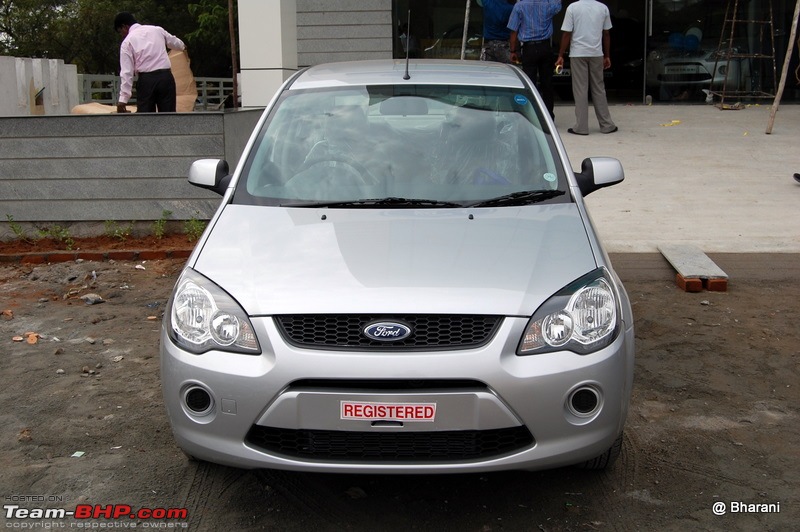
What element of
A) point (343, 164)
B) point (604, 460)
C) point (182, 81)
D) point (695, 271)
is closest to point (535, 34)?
point (182, 81)

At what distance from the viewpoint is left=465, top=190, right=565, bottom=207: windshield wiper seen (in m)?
4.03

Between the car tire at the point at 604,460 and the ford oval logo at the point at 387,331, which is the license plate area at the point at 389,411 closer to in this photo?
the ford oval logo at the point at 387,331

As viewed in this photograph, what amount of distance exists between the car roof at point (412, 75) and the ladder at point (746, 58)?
10.9m

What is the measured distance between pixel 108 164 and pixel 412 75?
4268mm

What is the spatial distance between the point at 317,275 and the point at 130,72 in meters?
7.56

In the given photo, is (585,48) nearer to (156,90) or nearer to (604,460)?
(156,90)

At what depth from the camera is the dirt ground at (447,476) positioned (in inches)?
137

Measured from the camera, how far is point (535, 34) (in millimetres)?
11258

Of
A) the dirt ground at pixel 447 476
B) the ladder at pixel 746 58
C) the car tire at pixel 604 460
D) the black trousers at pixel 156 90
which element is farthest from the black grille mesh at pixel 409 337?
the ladder at pixel 746 58

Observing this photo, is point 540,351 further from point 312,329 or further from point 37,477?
point 37,477

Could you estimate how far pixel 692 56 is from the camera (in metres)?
15.1

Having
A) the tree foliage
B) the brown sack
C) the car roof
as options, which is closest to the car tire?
the car roof

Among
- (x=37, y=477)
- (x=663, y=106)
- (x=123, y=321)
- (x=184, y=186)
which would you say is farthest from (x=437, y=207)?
(x=663, y=106)

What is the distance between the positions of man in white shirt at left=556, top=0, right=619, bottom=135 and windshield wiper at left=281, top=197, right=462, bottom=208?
7.97 meters
